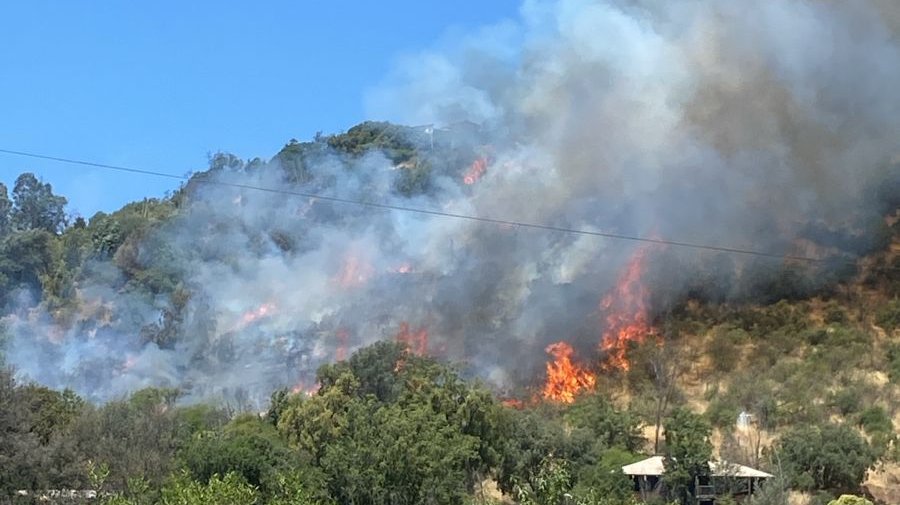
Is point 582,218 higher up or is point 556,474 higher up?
point 582,218

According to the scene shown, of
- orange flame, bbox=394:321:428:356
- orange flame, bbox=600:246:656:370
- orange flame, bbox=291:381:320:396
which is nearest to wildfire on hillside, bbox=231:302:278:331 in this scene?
orange flame, bbox=291:381:320:396

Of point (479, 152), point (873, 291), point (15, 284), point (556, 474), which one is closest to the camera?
point (556, 474)

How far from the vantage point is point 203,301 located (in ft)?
315

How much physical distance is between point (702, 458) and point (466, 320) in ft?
100

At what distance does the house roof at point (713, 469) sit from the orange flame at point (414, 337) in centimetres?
2588

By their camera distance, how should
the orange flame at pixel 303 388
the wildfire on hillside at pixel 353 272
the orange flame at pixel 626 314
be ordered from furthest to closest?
the wildfire on hillside at pixel 353 272, the orange flame at pixel 626 314, the orange flame at pixel 303 388

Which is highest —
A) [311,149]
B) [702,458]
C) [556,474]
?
[311,149]

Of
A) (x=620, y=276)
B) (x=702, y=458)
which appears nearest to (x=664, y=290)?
(x=620, y=276)

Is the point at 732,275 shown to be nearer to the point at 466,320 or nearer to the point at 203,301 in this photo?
the point at 466,320

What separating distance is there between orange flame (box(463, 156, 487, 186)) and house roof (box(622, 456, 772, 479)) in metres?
46.1

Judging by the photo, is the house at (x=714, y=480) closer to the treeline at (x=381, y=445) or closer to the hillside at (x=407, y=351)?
the treeline at (x=381, y=445)

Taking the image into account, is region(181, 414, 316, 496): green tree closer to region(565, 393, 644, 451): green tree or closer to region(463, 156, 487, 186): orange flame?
region(565, 393, 644, 451): green tree

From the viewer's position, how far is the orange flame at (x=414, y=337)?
77.5 m

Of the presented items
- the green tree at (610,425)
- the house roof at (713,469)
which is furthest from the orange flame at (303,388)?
the house roof at (713,469)
